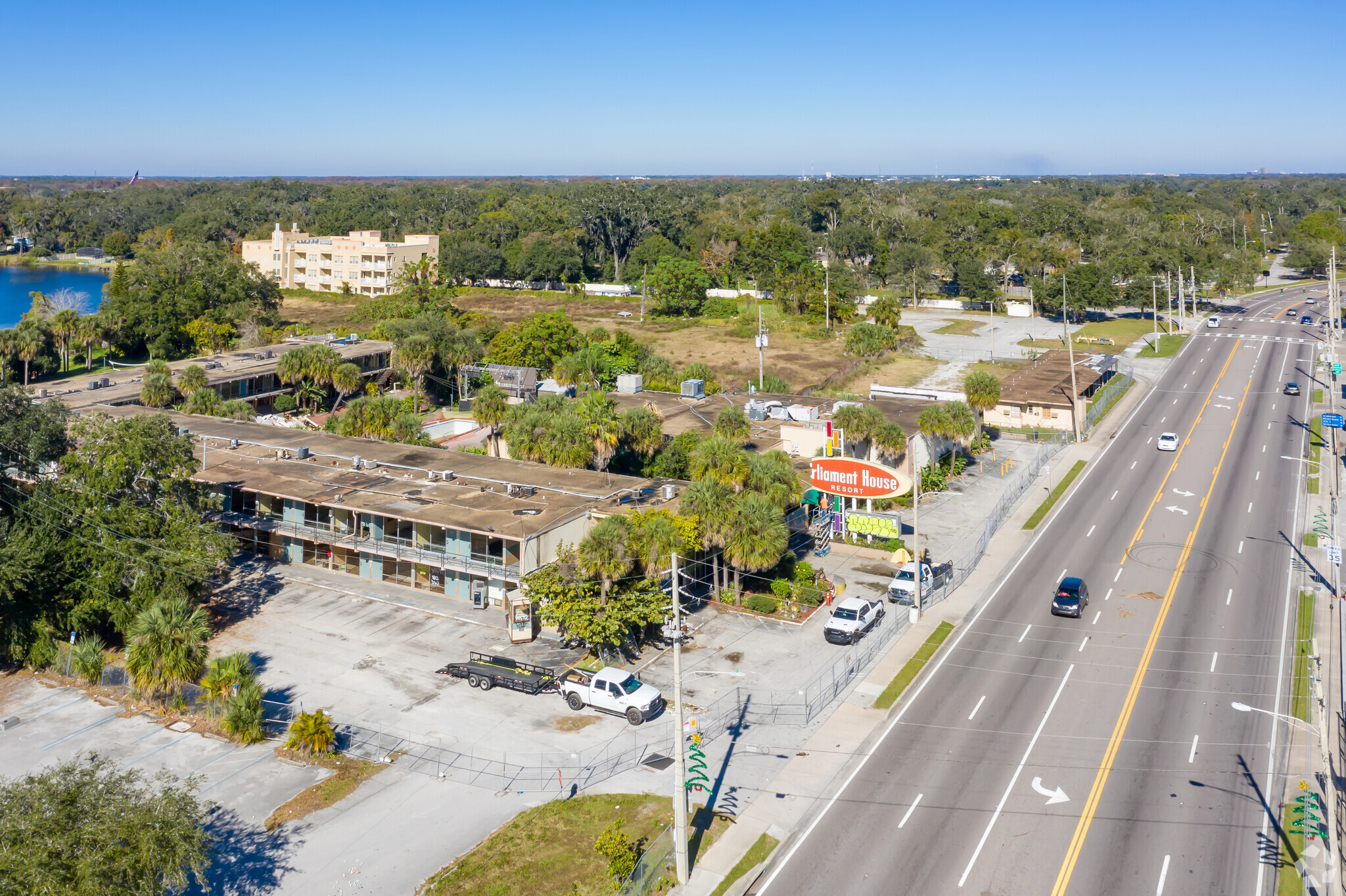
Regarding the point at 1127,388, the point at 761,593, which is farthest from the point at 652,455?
the point at 1127,388

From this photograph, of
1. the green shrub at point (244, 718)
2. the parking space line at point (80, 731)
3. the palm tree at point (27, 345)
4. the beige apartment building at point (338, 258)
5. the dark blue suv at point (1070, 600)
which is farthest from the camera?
the beige apartment building at point (338, 258)

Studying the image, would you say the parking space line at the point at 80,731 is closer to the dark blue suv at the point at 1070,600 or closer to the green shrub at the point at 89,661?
the green shrub at the point at 89,661

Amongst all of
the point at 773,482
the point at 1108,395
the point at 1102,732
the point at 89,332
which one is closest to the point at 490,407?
the point at 773,482

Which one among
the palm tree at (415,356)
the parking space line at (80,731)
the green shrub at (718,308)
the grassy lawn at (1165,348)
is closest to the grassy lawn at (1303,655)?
the parking space line at (80,731)

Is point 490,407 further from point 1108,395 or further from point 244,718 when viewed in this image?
point 1108,395

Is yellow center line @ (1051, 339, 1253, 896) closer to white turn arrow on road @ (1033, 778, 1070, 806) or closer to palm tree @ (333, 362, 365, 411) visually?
white turn arrow on road @ (1033, 778, 1070, 806)

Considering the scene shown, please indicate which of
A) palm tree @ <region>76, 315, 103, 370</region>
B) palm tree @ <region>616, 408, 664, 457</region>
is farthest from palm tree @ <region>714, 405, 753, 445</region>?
palm tree @ <region>76, 315, 103, 370</region>
